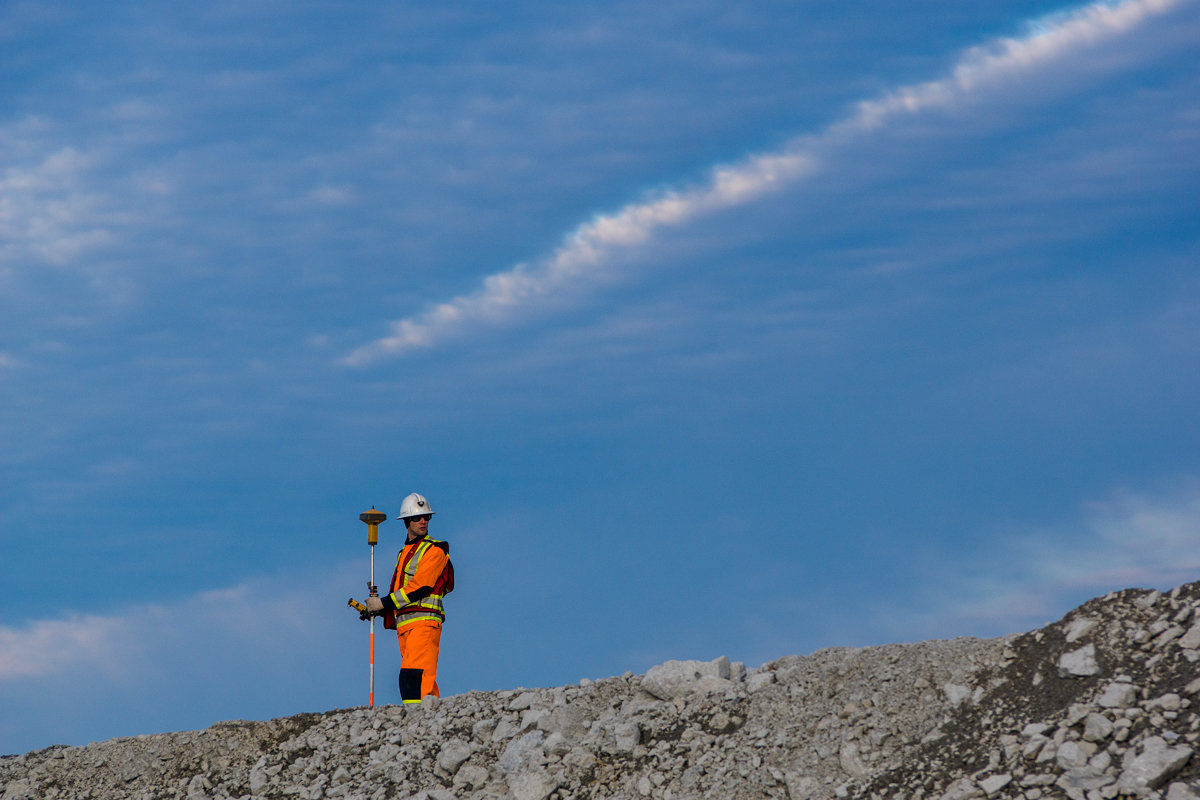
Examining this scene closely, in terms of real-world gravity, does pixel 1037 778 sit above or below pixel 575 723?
below

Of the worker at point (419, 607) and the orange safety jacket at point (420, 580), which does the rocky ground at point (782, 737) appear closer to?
the worker at point (419, 607)

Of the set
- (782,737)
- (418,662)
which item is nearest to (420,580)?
(418,662)

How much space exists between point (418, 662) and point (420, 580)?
90cm

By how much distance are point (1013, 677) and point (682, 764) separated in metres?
2.78

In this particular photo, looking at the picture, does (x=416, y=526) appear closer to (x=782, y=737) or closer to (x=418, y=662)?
(x=418, y=662)

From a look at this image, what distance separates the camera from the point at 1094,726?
25.5 ft

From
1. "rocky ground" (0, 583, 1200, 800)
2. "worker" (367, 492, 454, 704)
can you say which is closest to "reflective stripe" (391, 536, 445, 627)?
"worker" (367, 492, 454, 704)

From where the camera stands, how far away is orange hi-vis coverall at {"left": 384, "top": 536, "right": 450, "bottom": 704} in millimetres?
12422

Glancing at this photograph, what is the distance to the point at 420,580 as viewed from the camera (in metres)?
12.5

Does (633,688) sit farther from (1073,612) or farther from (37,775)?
(37,775)

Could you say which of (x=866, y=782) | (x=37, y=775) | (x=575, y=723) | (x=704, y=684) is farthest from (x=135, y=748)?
(x=866, y=782)

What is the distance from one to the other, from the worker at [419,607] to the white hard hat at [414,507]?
0.35m

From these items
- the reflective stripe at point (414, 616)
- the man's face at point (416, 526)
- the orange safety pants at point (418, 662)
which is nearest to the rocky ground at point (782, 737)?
the orange safety pants at point (418, 662)

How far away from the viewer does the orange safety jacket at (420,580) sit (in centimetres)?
1246
